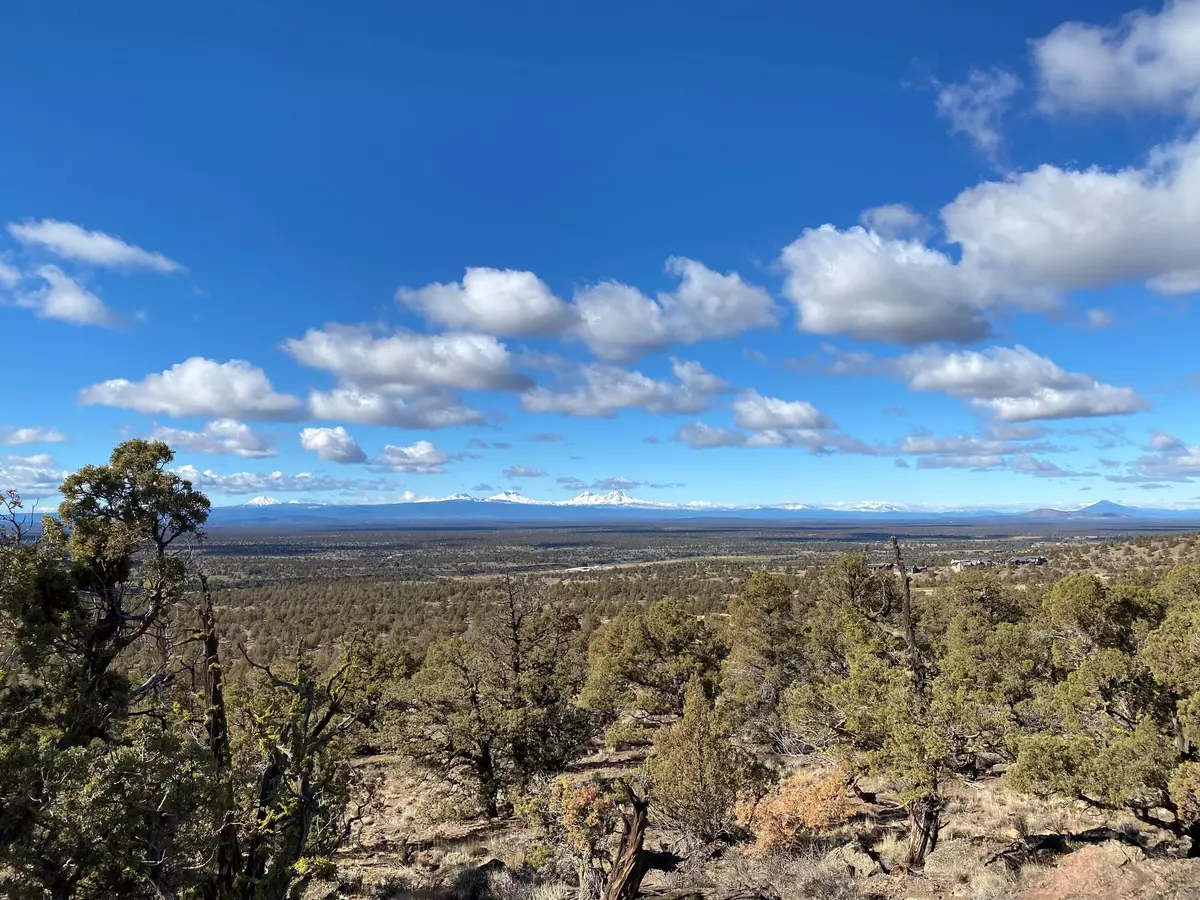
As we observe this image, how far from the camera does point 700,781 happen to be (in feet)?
54.7

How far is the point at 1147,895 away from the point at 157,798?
16.2 m

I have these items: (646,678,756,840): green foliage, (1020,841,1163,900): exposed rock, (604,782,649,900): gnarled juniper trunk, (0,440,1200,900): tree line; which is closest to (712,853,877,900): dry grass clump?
(0,440,1200,900): tree line

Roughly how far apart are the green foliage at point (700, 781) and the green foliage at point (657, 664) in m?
15.2

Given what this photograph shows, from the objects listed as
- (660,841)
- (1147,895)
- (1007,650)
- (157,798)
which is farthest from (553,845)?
(1007,650)

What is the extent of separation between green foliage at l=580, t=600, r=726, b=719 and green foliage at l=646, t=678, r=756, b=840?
49.9 feet

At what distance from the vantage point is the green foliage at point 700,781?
16672 millimetres

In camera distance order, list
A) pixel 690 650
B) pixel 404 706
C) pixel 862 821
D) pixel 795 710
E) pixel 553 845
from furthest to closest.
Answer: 1. pixel 690 650
2. pixel 404 706
3. pixel 795 710
4. pixel 862 821
5. pixel 553 845

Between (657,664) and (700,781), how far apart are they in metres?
17.5

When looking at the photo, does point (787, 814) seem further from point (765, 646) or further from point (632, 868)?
point (765, 646)

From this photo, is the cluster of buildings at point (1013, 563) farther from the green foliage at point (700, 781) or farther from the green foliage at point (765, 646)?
the green foliage at point (700, 781)

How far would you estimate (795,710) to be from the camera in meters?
23.5

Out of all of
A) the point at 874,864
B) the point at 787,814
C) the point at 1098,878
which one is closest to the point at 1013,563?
the point at 874,864

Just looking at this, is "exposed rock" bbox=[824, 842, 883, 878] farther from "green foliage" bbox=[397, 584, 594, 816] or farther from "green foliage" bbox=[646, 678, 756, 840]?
"green foliage" bbox=[397, 584, 594, 816]

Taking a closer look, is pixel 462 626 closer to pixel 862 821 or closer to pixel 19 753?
pixel 862 821
